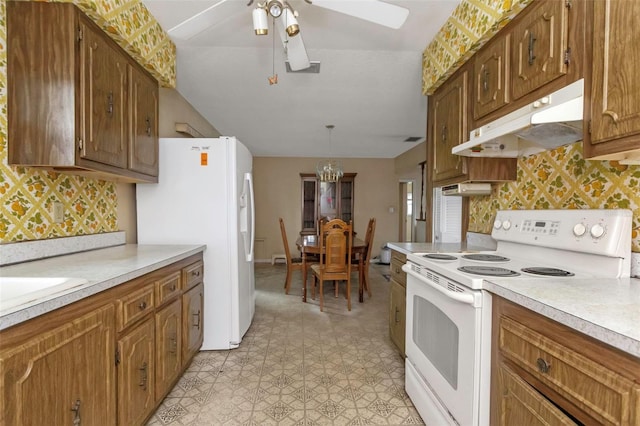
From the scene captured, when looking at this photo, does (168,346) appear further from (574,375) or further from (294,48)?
(294,48)

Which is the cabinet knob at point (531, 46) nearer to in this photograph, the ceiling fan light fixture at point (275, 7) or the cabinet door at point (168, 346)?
the ceiling fan light fixture at point (275, 7)

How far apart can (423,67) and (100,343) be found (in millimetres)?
2773

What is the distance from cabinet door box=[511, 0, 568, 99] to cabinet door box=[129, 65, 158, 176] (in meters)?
2.23

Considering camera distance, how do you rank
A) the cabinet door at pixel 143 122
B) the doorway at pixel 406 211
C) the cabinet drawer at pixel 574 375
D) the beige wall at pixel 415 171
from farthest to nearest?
the doorway at pixel 406 211 < the beige wall at pixel 415 171 < the cabinet door at pixel 143 122 < the cabinet drawer at pixel 574 375

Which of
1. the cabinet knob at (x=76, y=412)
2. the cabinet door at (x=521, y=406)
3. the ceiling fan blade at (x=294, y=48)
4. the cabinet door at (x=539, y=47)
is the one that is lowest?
the cabinet knob at (x=76, y=412)

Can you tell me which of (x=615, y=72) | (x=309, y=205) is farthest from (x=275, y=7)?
(x=309, y=205)

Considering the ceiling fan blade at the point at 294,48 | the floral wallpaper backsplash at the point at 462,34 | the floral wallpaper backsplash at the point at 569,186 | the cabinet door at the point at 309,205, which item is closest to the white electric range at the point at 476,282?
the floral wallpaper backsplash at the point at 569,186

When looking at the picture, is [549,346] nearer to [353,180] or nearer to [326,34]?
[326,34]

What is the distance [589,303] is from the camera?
828mm

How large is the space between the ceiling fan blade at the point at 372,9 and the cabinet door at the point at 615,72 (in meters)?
0.84

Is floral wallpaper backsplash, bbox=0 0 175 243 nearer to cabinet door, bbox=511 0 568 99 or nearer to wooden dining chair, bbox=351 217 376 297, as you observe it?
cabinet door, bbox=511 0 568 99

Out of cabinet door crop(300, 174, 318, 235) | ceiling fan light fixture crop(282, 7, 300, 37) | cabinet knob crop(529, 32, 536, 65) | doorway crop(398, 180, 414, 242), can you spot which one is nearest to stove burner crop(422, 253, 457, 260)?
cabinet knob crop(529, 32, 536, 65)

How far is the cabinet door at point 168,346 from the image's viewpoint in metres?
1.62

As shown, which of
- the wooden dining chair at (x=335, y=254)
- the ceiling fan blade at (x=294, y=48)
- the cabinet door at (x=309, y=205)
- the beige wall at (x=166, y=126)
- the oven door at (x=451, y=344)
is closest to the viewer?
the oven door at (x=451, y=344)
